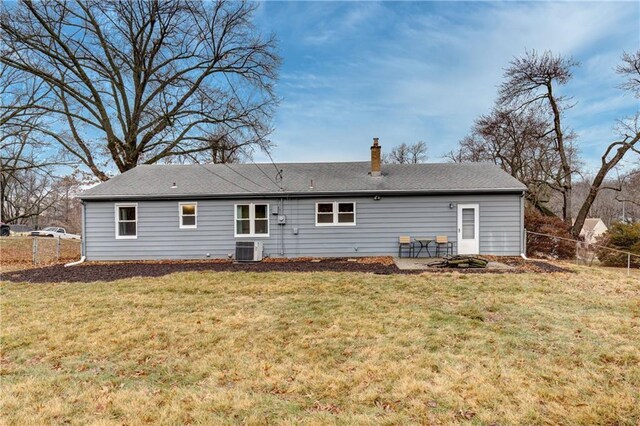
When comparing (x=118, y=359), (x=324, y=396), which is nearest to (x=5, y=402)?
(x=118, y=359)

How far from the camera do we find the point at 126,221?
1283 cm

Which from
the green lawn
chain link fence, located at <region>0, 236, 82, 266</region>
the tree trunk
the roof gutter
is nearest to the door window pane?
the roof gutter

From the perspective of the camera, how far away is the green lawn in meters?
2.90

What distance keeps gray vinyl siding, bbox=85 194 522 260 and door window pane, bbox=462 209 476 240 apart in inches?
13.9

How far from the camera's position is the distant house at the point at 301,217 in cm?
1233

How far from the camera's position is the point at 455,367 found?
3.66 metres

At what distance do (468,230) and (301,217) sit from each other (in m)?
6.36

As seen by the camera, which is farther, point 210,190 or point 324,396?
point 210,190

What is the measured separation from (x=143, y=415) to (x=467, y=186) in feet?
39.6

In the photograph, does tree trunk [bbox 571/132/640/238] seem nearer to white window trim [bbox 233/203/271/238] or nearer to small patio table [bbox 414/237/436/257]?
small patio table [bbox 414/237/436/257]

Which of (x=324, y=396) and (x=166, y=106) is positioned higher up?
(x=166, y=106)

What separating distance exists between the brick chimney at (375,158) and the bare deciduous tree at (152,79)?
260 inches

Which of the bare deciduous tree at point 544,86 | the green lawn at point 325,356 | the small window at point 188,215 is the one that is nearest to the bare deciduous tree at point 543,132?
the bare deciduous tree at point 544,86

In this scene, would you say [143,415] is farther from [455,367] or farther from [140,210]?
[140,210]
